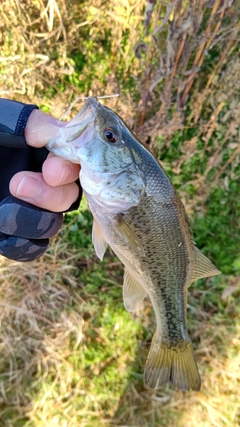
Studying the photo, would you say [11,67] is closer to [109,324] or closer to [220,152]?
[220,152]

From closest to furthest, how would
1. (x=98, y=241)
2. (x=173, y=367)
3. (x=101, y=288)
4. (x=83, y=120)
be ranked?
(x=83, y=120), (x=98, y=241), (x=173, y=367), (x=101, y=288)

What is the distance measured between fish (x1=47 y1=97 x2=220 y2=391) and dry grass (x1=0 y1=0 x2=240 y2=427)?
3.94ft

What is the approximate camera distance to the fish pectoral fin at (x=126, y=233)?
1.47 metres

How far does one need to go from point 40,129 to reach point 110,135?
0.27 m

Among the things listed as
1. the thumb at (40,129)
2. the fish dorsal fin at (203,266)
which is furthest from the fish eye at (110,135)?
the fish dorsal fin at (203,266)

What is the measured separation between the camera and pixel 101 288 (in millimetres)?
2977

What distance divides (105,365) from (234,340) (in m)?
1.08

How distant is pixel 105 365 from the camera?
2850mm

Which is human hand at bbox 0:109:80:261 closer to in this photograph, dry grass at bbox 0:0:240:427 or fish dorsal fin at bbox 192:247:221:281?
fish dorsal fin at bbox 192:247:221:281

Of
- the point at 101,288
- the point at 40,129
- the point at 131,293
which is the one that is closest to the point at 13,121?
the point at 40,129

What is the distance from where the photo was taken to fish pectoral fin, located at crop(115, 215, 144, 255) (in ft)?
4.81

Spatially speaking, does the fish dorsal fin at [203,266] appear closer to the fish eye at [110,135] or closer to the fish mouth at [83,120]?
the fish eye at [110,135]

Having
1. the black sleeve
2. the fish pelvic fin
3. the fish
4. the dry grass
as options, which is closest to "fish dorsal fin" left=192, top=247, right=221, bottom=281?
the fish

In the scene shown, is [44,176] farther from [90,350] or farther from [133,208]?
[90,350]
